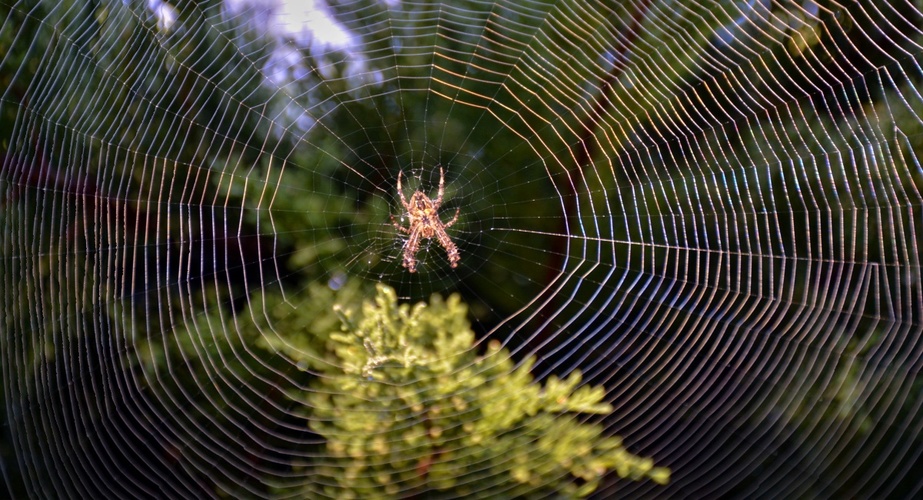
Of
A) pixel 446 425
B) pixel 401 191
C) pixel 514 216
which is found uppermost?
pixel 401 191

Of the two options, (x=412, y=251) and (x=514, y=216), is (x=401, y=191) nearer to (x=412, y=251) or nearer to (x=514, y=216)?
(x=412, y=251)

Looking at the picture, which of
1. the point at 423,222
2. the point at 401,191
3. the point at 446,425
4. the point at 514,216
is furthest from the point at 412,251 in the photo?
the point at 446,425

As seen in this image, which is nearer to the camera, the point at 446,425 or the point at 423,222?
the point at 446,425

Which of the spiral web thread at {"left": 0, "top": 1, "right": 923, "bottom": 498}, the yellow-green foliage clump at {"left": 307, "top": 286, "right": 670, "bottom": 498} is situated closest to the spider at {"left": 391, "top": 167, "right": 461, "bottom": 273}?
the spiral web thread at {"left": 0, "top": 1, "right": 923, "bottom": 498}

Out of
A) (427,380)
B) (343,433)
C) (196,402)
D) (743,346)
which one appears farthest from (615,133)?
(196,402)

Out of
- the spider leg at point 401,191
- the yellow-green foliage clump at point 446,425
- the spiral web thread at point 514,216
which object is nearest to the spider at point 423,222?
the spider leg at point 401,191

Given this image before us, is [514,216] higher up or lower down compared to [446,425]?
higher up

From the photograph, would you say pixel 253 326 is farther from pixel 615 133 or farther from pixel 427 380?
pixel 615 133
